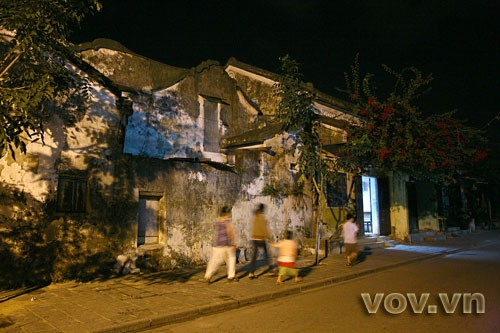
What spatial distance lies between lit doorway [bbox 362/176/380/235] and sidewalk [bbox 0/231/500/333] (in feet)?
27.6

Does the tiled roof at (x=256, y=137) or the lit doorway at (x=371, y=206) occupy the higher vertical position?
the tiled roof at (x=256, y=137)

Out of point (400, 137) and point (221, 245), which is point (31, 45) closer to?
point (221, 245)

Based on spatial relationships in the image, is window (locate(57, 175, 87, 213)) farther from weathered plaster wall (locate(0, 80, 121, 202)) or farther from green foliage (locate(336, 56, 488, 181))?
green foliage (locate(336, 56, 488, 181))

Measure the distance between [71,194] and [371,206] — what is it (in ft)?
49.2

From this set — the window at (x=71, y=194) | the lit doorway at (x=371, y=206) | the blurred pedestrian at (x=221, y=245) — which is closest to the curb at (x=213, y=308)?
the blurred pedestrian at (x=221, y=245)

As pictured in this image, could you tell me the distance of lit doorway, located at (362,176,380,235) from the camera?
18.5m

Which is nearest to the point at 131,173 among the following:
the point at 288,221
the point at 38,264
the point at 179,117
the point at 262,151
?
the point at 38,264

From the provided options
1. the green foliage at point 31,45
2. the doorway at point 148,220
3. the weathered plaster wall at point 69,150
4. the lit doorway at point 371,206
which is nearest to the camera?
the green foliage at point 31,45

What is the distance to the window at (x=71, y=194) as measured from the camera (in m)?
8.68

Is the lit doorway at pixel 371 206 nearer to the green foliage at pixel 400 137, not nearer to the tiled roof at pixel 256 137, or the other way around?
the green foliage at pixel 400 137

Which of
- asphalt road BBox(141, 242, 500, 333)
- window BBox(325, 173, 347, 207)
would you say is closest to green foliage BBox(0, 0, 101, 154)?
asphalt road BBox(141, 242, 500, 333)

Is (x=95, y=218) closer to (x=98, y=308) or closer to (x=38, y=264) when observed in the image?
(x=38, y=264)

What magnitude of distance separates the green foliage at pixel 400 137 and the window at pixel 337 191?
0.76 m

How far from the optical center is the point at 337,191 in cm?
1577
